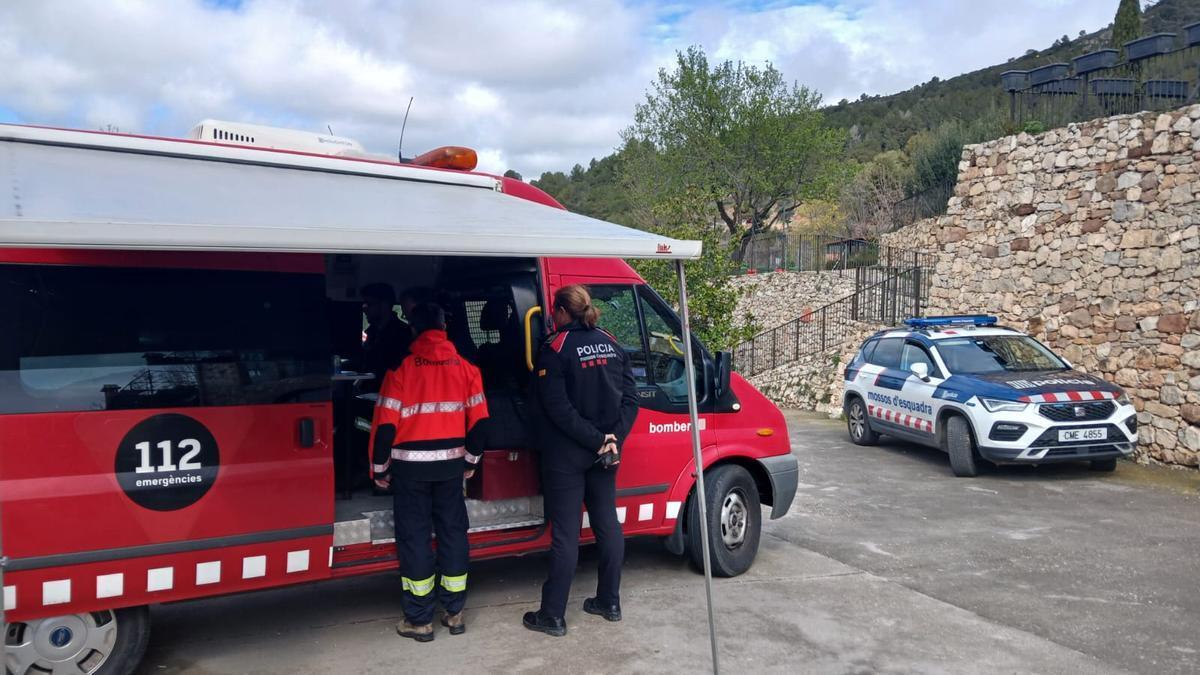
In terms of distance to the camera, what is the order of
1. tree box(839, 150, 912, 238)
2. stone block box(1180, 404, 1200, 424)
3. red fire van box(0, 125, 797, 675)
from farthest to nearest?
tree box(839, 150, 912, 238)
stone block box(1180, 404, 1200, 424)
red fire van box(0, 125, 797, 675)

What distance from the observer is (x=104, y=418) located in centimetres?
398

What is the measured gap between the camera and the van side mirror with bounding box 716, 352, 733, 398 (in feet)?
19.2

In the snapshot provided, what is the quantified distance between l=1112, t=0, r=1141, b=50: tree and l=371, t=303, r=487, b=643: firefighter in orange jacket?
3145 cm

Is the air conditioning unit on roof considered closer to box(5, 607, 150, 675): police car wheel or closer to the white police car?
box(5, 607, 150, 675): police car wheel

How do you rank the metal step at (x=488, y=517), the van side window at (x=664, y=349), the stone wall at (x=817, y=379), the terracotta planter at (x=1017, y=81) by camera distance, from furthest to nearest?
1. the stone wall at (x=817, y=379)
2. the terracotta planter at (x=1017, y=81)
3. the van side window at (x=664, y=349)
4. the metal step at (x=488, y=517)

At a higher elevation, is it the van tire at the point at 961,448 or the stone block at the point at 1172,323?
the stone block at the point at 1172,323

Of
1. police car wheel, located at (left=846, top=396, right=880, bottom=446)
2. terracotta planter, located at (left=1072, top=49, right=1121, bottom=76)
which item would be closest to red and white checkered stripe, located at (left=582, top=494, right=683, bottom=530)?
police car wheel, located at (left=846, top=396, right=880, bottom=446)

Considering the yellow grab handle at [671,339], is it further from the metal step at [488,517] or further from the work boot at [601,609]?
the work boot at [601,609]

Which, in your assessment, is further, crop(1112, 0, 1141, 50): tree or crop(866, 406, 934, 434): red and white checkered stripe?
crop(1112, 0, 1141, 50): tree

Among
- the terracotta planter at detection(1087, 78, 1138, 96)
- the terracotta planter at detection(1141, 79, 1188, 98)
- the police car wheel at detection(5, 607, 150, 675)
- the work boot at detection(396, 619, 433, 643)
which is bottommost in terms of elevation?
the work boot at detection(396, 619, 433, 643)

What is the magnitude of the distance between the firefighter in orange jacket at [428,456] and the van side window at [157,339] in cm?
42

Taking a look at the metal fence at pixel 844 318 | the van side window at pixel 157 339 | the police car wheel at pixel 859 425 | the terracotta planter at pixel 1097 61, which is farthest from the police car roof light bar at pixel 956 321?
the van side window at pixel 157 339

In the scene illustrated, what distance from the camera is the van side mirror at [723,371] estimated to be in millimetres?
5863

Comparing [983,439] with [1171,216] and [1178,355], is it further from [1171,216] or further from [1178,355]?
[1171,216]
